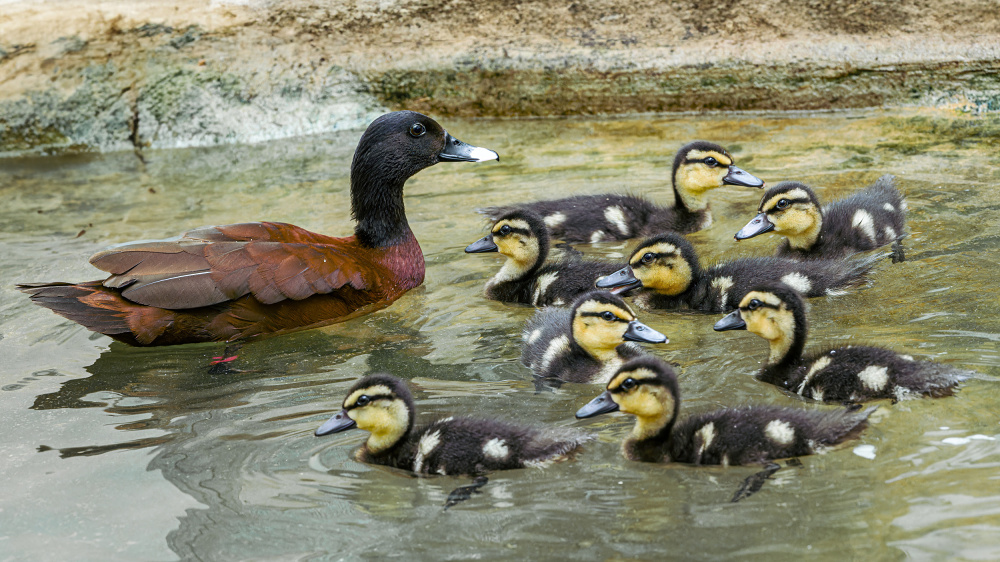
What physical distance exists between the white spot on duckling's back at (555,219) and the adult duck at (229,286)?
42.4 inches

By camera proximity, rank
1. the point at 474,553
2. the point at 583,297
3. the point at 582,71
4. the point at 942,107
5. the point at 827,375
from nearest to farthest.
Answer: the point at 474,553 → the point at 827,375 → the point at 583,297 → the point at 942,107 → the point at 582,71

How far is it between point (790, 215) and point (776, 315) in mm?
1417

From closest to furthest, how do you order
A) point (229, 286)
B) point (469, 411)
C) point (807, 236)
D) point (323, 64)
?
1. point (469, 411)
2. point (229, 286)
3. point (807, 236)
4. point (323, 64)

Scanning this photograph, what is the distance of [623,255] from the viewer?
238 inches

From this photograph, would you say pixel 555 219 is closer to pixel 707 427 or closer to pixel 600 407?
pixel 600 407

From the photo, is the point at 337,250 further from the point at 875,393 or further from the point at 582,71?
the point at 582,71

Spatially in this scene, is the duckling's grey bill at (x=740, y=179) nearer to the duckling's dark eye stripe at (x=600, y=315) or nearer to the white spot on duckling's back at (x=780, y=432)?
the duckling's dark eye stripe at (x=600, y=315)

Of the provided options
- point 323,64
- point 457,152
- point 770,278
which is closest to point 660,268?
point 770,278

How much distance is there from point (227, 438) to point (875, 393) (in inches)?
95.5

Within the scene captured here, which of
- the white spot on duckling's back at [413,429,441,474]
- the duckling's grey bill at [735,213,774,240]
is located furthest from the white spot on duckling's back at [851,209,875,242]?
the white spot on duckling's back at [413,429,441,474]

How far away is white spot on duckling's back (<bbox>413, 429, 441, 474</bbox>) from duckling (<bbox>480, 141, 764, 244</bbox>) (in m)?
2.64

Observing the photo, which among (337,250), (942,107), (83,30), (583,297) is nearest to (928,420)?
(583,297)

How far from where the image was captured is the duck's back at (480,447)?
11.5ft

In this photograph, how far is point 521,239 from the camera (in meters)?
5.36
